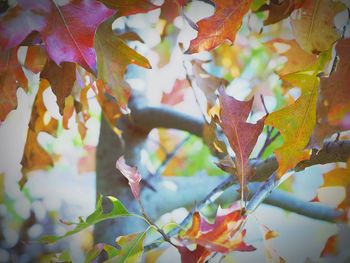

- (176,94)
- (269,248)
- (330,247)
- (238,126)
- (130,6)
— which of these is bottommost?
(176,94)

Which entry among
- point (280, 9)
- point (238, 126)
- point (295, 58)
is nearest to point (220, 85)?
point (238, 126)

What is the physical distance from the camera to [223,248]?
39 centimetres

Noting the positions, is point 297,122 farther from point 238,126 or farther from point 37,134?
point 37,134

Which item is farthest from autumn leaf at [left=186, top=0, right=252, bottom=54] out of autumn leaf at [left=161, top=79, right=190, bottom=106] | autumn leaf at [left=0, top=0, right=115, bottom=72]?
autumn leaf at [left=161, top=79, right=190, bottom=106]

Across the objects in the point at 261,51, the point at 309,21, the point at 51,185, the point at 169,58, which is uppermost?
the point at 309,21

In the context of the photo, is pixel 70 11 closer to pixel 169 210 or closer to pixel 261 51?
pixel 169 210

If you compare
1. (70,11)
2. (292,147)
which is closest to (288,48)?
(292,147)

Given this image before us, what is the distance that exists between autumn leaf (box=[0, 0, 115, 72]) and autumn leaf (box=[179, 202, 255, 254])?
0.20 meters

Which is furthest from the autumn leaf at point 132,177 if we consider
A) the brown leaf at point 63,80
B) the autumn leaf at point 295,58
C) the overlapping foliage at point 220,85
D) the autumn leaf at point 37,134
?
the autumn leaf at point 295,58

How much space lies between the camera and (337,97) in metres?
0.46

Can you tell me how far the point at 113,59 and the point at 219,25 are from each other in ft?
0.45

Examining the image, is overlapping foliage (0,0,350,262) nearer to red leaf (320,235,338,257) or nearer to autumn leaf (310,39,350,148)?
autumn leaf (310,39,350,148)

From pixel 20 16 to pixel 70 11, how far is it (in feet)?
0.18

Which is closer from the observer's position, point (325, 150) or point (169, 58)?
point (325, 150)
